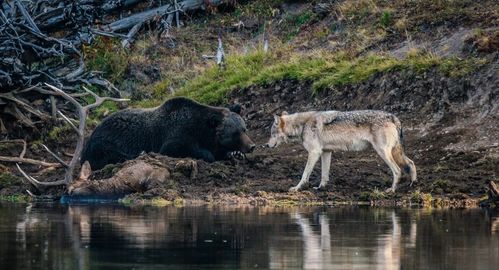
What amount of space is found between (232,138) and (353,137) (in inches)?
104

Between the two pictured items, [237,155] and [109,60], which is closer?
[237,155]

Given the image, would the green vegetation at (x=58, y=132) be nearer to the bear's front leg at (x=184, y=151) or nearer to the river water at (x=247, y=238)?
the bear's front leg at (x=184, y=151)

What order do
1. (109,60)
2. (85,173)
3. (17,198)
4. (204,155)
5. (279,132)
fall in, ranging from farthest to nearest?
(109,60)
(204,155)
(17,198)
(279,132)
(85,173)

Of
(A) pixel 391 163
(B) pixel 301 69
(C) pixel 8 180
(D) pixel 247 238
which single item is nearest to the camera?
(D) pixel 247 238

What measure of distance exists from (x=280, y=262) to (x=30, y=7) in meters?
16.5

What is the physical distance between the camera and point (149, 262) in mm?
12484

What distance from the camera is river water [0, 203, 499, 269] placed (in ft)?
41.4

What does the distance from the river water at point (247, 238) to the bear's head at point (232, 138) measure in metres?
3.30

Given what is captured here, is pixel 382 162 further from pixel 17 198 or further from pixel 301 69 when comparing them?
pixel 17 198

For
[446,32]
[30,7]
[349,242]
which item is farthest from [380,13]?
[349,242]

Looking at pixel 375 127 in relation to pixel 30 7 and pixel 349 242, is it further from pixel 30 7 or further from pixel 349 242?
pixel 30 7

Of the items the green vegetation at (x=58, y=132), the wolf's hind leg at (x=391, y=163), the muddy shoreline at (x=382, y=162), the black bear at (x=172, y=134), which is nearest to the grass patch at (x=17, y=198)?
the muddy shoreline at (x=382, y=162)

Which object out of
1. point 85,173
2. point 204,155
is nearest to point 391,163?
point 204,155

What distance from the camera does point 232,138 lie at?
2184 centimetres
